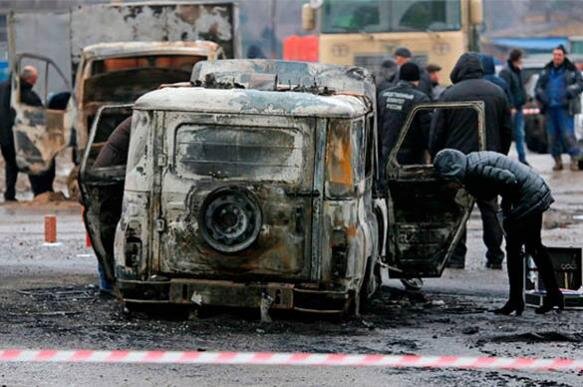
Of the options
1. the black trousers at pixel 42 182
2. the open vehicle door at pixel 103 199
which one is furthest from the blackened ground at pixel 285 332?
the black trousers at pixel 42 182

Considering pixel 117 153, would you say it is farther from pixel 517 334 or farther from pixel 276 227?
pixel 517 334

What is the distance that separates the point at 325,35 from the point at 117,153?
16.0 meters

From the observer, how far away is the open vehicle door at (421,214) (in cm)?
1271

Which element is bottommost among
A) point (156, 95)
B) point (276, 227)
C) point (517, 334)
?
point (517, 334)

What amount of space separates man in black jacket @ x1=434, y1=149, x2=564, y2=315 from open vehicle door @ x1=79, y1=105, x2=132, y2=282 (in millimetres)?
2160

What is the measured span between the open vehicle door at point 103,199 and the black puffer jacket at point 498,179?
216 cm

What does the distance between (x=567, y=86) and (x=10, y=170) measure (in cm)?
805

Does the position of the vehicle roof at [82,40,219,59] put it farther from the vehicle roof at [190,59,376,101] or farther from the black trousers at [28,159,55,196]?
the vehicle roof at [190,59,376,101]

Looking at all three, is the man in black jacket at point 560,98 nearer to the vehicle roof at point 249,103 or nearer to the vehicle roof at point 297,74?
the vehicle roof at point 297,74

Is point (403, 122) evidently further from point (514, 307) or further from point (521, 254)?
point (514, 307)

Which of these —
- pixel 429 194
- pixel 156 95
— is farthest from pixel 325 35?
pixel 156 95

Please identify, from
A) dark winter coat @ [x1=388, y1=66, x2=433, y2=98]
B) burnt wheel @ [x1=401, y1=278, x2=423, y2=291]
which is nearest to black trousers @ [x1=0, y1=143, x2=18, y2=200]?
dark winter coat @ [x1=388, y1=66, x2=433, y2=98]

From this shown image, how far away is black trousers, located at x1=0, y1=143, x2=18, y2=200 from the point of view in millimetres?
22531

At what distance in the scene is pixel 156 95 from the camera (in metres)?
10.7
